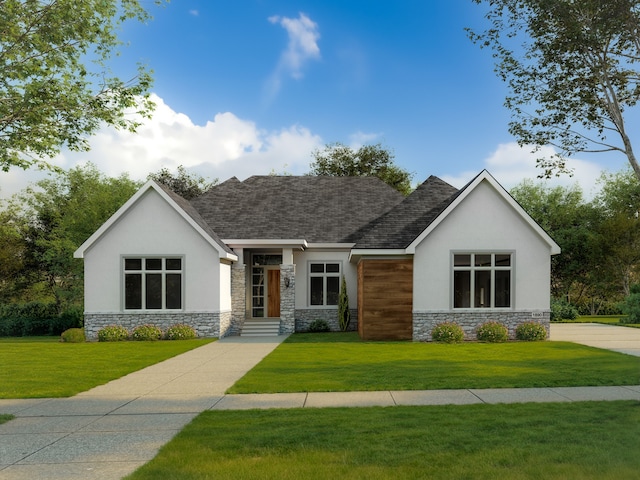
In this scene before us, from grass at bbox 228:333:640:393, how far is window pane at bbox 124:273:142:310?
6330 mm

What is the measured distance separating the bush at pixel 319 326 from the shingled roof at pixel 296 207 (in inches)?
141

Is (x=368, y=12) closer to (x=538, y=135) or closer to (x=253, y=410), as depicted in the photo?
(x=538, y=135)

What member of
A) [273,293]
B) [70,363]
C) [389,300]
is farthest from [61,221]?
[389,300]

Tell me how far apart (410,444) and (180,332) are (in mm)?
14560

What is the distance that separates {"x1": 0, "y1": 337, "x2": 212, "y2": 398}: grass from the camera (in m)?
9.83

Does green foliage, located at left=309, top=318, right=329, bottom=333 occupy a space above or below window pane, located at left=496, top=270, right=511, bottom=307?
below

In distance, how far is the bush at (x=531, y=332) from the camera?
17.6 meters

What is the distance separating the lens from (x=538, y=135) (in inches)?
484

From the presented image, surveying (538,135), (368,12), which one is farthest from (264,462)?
(368,12)

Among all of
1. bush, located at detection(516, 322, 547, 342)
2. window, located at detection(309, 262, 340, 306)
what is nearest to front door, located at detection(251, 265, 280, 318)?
window, located at detection(309, 262, 340, 306)

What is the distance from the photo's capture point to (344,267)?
2252 cm

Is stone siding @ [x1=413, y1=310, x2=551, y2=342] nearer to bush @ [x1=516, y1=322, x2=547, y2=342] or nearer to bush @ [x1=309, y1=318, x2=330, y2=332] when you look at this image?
bush @ [x1=516, y1=322, x2=547, y2=342]

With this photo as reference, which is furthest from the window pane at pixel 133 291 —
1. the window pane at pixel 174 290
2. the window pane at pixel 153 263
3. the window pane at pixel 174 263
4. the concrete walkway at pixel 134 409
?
the concrete walkway at pixel 134 409

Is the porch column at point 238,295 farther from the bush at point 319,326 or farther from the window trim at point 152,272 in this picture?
the bush at point 319,326
